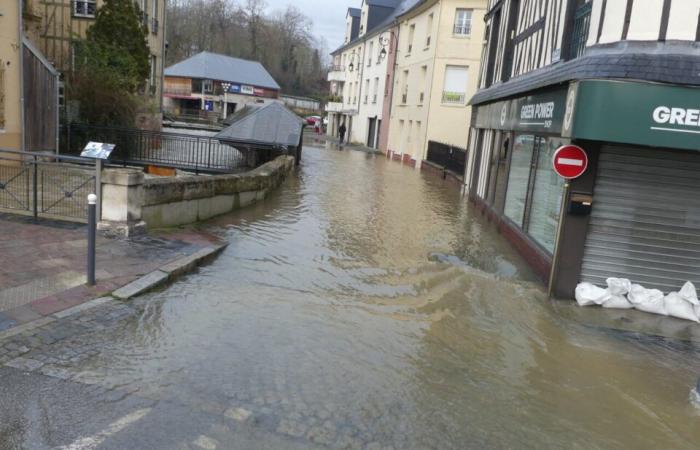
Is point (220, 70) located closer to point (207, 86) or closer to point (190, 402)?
point (207, 86)

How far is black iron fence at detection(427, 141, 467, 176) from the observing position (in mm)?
21812

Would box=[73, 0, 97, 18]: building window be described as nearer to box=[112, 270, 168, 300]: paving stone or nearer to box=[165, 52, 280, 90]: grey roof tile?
box=[112, 270, 168, 300]: paving stone

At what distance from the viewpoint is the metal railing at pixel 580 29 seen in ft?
26.8

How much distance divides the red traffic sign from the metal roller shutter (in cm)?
38

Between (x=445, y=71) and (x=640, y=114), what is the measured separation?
21.9 m

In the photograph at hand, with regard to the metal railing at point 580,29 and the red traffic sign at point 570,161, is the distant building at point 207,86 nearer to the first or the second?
the metal railing at point 580,29

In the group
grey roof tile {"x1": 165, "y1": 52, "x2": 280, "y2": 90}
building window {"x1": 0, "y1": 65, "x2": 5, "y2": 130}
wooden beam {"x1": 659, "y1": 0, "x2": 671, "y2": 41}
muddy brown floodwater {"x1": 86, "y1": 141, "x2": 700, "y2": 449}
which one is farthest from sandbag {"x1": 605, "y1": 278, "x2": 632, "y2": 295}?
grey roof tile {"x1": 165, "y1": 52, "x2": 280, "y2": 90}

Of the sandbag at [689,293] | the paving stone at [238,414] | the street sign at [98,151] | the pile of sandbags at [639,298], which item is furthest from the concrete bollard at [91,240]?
the sandbag at [689,293]

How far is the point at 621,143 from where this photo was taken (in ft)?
22.9

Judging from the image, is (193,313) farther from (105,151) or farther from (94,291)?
(105,151)

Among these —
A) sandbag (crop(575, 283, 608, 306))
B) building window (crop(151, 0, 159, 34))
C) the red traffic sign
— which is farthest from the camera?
building window (crop(151, 0, 159, 34))

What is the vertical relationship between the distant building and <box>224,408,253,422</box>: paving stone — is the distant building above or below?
above

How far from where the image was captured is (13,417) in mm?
3600

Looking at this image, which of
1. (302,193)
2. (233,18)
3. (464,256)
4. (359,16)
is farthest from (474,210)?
(233,18)
